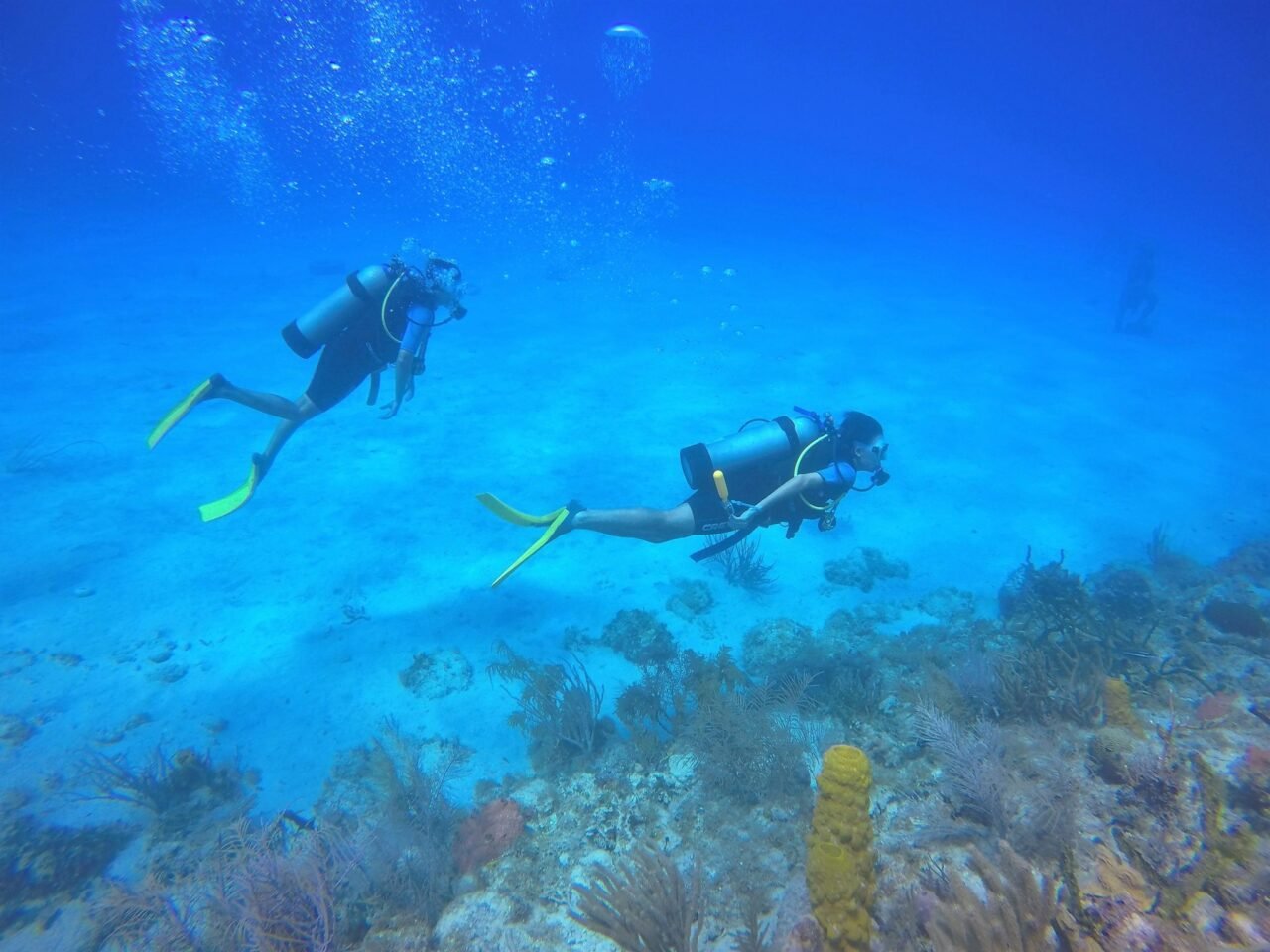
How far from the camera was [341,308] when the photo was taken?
24.9 ft

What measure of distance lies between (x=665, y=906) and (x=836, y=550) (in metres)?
7.19

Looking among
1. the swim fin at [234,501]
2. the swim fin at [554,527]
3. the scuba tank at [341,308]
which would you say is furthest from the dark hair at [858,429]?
the swim fin at [234,501]

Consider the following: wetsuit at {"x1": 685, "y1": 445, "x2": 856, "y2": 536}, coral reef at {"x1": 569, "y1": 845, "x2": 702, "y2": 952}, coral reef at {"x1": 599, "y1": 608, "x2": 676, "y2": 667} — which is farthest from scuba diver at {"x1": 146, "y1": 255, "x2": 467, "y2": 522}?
coral reef at {"x1": 569, "y1": 845, "x2": 702, "y2": 952}

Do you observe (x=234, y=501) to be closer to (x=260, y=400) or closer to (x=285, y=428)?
(x=285, y=428)

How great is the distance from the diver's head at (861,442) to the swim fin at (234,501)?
24.4 ft

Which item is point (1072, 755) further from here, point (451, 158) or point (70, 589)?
point (451, 158)

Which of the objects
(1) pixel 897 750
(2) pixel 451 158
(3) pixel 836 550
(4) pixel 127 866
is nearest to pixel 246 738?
(4) pixel 127 866

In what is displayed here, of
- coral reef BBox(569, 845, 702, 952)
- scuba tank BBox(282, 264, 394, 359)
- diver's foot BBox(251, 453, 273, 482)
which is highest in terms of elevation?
scuba tank BBox(282, 264, 394, 359)

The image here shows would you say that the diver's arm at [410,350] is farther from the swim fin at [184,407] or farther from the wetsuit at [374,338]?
the swim fin at [184,407]

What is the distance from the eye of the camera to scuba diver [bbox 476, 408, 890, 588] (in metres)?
5.63

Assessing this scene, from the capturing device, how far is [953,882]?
289 centimetres

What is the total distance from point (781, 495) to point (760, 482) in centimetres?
49

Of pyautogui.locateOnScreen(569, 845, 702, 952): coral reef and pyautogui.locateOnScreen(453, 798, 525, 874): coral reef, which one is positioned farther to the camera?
pyautogui.locateOnScreen(453, 798, 525, 874): coral reef

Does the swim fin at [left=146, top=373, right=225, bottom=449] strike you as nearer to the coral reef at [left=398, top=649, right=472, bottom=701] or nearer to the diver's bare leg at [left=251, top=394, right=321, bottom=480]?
the diver's bare leg at [left=251, top=394, right=321, bottom=480]
